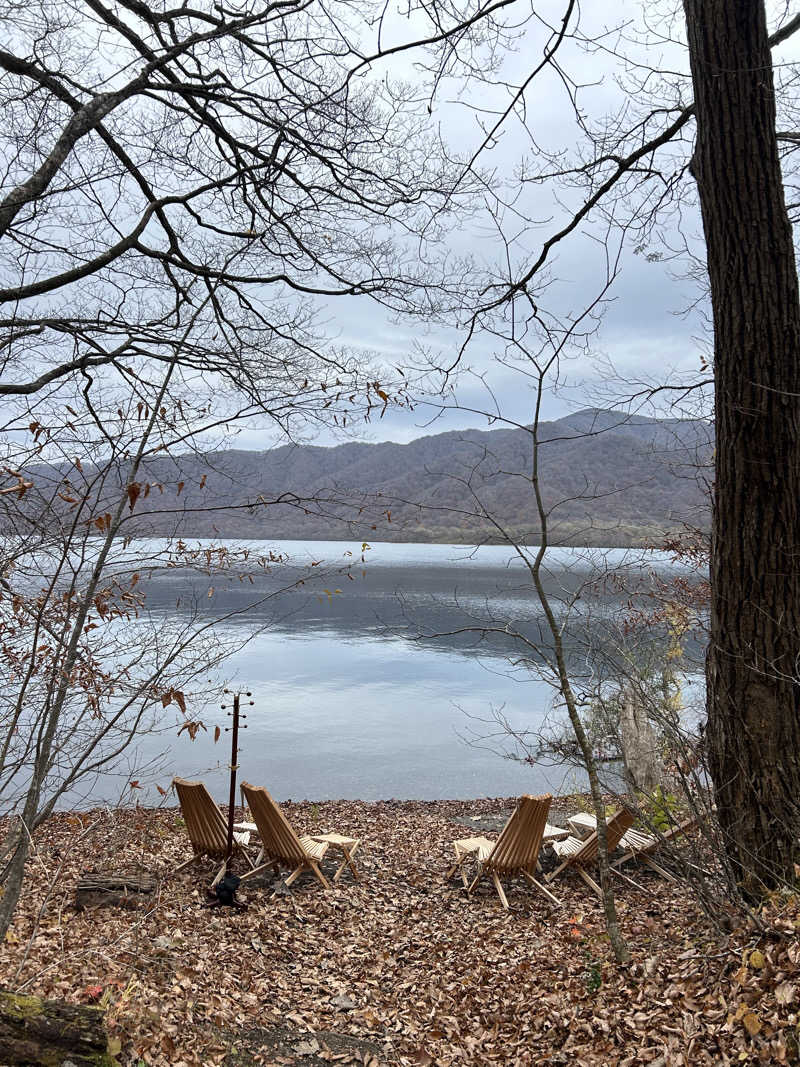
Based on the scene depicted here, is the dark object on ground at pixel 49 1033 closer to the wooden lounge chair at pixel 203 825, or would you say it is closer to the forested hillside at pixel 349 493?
the forested hillside at pixel 349 493

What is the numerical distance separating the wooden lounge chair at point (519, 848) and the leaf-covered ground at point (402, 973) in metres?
0.19

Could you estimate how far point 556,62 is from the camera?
5.09 meters

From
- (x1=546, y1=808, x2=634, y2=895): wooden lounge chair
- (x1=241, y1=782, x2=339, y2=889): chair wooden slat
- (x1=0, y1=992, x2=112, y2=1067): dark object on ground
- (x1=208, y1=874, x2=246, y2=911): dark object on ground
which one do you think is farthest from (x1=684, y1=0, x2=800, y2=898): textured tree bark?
(x1=208, y1=874, x2=246, y2=911): dark object on ground

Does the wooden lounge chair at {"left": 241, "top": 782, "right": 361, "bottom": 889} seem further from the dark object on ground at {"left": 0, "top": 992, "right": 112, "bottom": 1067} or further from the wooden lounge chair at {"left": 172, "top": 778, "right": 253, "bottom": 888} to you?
the dark object on ground at {"left": 0, "top": 992, "right": 112, "bottom": 1067}

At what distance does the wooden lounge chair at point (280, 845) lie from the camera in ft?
21.6

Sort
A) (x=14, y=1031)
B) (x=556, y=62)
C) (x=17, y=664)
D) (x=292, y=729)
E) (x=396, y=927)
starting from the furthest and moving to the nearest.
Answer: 1. (x=292, y=729)
2. (x=396, y=927)
3. (x=556, y=62)
4. (x=17, y=664)
5. (x=14, y=1031)

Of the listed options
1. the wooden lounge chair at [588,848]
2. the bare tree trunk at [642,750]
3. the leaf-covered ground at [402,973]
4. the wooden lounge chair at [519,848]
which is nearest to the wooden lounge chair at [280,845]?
the leaf-covered ground at [402,973]

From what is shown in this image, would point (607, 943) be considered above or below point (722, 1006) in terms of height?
below

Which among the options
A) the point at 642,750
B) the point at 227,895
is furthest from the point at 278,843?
the point at 642,750

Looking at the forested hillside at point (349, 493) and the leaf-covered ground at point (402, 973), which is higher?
the forested hillside at point (349, 493)

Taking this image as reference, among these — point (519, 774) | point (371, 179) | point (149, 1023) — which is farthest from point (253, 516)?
point (519, 774)

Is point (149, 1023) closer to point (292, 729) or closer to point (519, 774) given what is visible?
point (519, 774)

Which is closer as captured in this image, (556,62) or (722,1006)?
(722,1006)

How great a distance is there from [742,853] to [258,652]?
36344 millimetres
